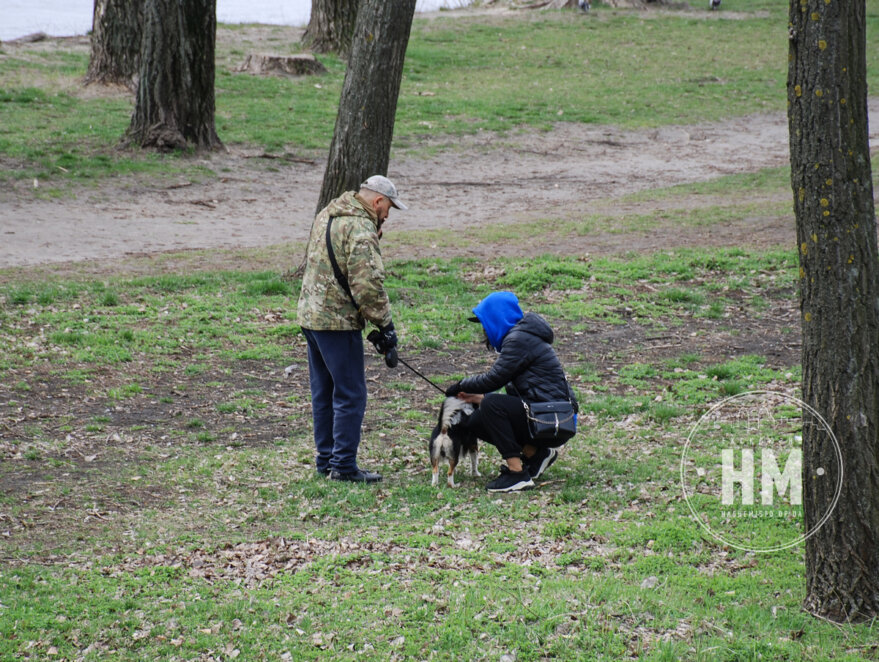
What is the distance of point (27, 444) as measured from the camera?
6559 mm

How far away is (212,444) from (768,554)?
13.1 feet

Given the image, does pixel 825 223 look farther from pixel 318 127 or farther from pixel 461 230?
pixel 318 127

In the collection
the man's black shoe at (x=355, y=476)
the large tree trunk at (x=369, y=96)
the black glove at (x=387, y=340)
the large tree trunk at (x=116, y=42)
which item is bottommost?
the man's black shoe at (x=355, y=476)

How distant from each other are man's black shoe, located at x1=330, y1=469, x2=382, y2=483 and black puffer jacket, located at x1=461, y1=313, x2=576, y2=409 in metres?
0.91

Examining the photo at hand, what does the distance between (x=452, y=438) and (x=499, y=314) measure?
87 cm

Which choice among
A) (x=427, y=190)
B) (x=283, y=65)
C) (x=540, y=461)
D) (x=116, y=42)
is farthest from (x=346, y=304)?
(x=283, y=65)

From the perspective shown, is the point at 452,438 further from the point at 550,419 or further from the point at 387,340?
the point at 387,340

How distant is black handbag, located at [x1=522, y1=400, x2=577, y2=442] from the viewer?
19.4 ft

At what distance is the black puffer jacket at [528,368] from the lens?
5.94 metres

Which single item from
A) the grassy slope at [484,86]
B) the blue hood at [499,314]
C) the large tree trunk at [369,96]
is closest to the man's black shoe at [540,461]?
the blue hood at [499,314]

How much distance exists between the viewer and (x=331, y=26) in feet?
74.5

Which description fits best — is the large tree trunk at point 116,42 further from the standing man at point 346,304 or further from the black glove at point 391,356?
the black glove at point 391,356

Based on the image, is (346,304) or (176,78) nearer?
(346,304)

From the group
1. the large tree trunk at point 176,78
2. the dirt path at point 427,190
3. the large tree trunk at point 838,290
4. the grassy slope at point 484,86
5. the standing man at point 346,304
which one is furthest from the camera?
the grassy slope at point 484,86
